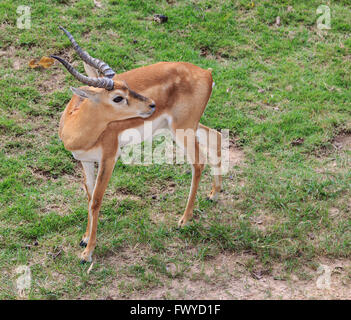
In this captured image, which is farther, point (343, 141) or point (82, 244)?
point (343, 141)

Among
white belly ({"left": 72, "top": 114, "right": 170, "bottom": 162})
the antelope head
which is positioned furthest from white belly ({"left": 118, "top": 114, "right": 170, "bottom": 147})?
the antelope head

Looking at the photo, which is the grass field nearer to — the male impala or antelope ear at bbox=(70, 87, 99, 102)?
the male impala

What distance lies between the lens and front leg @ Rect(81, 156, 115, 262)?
5191 millimetres

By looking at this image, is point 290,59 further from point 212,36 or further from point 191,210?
point 191,210

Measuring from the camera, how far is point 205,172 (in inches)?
261

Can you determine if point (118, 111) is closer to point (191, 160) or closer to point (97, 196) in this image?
point (97, 196)

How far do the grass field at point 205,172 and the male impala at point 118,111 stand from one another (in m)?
0.43

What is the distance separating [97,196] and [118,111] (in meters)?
0.90

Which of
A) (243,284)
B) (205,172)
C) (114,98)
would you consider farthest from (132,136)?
(243,284)

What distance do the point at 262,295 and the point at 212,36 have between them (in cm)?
515

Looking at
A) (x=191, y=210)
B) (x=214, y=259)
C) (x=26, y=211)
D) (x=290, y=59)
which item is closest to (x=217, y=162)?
(x=191, y=210)

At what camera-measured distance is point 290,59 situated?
846 cm

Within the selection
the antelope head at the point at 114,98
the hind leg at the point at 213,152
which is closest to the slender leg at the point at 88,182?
the antelope head at the point at 114,98

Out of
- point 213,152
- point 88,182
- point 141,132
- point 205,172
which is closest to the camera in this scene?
point 141,132
